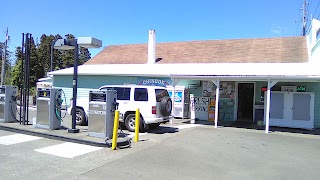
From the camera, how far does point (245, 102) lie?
1783 cm

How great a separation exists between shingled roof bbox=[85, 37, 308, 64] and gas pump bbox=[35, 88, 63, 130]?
1250 centimetres

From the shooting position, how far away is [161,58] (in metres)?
23.3

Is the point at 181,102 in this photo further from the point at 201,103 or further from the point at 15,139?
the point at 15,139

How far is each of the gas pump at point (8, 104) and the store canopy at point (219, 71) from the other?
25.4 feet

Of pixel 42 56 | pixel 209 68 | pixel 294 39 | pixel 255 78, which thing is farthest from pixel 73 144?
pixel 42 56

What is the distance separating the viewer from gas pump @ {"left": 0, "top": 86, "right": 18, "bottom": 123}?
12.1m

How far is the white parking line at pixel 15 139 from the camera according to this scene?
898 cm

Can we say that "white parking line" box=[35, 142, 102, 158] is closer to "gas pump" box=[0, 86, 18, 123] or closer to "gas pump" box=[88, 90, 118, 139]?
"gas pump" box=[88, 90, 118, 139]

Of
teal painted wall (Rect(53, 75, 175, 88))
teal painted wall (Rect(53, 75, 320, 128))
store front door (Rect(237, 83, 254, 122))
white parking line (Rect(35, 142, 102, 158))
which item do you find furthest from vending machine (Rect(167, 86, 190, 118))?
white parking line (Rect(35, 142, 102, 158))

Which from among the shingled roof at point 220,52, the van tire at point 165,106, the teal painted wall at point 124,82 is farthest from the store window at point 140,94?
the shingled roof at point 220,52

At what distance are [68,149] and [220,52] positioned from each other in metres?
16.0

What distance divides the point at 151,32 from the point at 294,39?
10850 mm

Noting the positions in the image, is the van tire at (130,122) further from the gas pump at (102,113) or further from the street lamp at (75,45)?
the gas pump at (102,113)

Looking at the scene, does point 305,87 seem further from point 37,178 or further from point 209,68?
point 37,178
